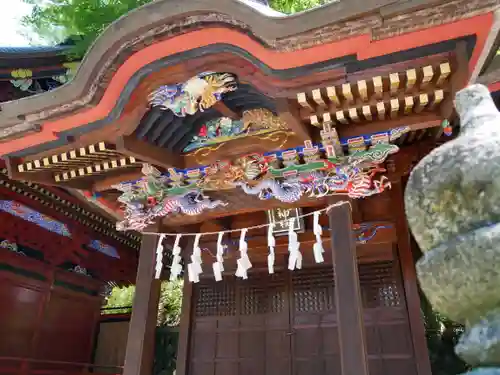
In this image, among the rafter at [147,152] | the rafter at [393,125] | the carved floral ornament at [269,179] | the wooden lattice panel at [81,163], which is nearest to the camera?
the rafter at [393,125]

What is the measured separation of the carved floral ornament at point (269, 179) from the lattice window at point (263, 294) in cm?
173

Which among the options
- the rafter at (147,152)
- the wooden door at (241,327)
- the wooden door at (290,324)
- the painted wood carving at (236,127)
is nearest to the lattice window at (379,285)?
the wooden door at (290,324)

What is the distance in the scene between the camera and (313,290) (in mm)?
6047

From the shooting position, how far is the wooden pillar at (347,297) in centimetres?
379

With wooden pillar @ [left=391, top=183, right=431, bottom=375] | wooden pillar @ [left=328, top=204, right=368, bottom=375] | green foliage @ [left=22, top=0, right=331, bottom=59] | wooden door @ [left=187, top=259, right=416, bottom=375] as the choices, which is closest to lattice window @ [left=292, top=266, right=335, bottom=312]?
wooden door @ [left=187, top=259, right=416, bottom=375]

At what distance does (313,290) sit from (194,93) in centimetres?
338

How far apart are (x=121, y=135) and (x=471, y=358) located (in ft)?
13.4

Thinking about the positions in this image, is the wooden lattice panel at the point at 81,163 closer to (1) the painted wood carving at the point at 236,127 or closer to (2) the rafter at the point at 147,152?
(2) the rafter at the point at 147,152

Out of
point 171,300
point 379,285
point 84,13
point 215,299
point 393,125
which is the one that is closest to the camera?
point 393,125

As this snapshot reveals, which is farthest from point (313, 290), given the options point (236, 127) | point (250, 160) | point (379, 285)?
point (236, 127)

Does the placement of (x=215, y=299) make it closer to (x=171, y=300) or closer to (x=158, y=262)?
(x=158, y=262)

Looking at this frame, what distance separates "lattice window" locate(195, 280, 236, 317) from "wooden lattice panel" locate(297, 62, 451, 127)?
3327 millimetres

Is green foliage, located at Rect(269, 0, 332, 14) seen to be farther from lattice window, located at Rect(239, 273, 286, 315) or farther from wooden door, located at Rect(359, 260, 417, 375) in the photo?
wooden door, located at Rect(359, 260, 417, 375)

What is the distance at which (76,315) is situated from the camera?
8.67 metres
